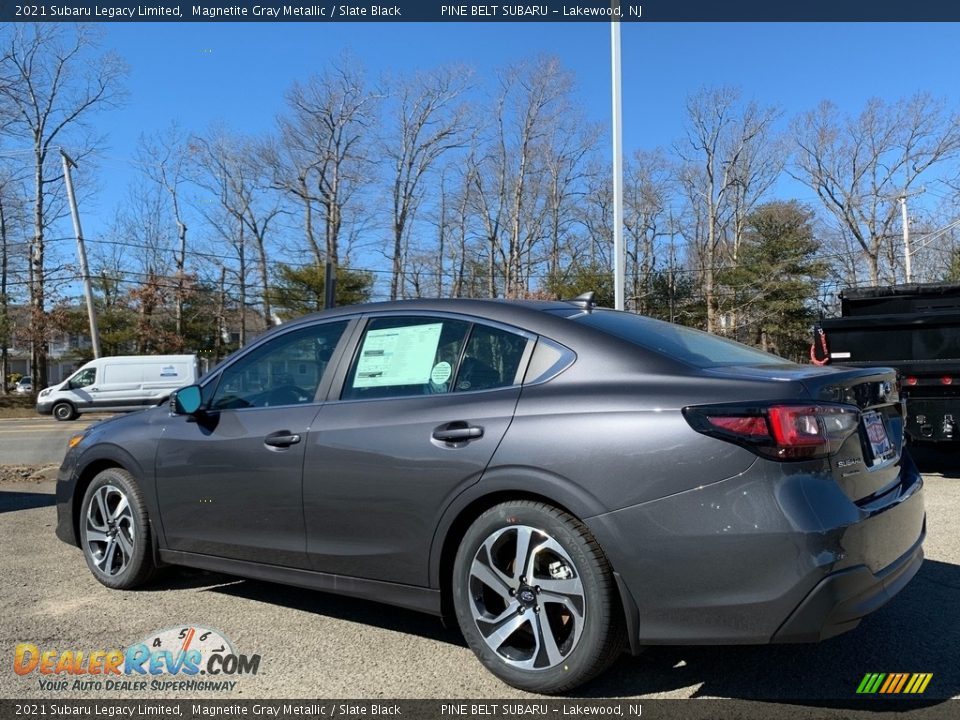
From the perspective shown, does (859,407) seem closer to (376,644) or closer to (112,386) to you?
→ (376,644)

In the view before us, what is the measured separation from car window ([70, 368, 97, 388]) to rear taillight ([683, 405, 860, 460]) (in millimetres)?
25788

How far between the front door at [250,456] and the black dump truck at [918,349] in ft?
20.0

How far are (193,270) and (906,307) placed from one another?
39.9 meters

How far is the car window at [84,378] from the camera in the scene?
2486 cm

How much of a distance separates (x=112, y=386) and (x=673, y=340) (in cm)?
2492

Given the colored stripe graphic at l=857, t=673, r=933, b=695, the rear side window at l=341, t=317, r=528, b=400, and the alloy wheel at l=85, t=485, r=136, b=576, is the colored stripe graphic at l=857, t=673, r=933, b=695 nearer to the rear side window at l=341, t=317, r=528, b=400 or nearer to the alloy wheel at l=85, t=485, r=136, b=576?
the rear side window at l=341, t=317, r=528, b=400

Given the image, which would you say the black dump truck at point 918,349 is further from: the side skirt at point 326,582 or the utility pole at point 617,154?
the side skirt at point 326,582

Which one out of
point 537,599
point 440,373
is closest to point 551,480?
point 537,599

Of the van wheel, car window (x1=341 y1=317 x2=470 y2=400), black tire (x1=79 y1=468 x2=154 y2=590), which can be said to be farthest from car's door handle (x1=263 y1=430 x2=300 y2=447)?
the van wheel

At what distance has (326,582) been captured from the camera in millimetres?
3494

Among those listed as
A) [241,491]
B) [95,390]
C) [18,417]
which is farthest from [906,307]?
[18,417]

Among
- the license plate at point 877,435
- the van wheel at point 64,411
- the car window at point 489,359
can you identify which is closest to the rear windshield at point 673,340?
the car window at point 489,359

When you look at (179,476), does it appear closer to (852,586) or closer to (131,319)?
(852,586)

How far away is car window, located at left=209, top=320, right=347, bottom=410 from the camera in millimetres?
3834
